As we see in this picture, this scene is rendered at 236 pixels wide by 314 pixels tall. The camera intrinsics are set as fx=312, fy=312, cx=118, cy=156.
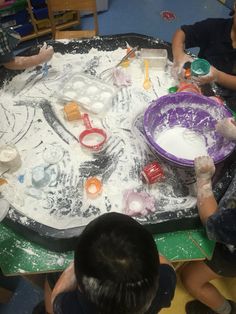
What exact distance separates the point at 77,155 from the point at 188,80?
736mm

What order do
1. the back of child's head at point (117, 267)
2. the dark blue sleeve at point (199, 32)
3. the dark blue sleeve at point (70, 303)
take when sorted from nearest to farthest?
the back of child's head at point (117, 267)
the dark blue sleeve at point (70, 303)
the dark blue sleeve at point (199, 32)

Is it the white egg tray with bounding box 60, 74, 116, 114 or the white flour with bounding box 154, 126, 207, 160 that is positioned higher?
the white egg tray with bounding box 60, 74, 116, 114

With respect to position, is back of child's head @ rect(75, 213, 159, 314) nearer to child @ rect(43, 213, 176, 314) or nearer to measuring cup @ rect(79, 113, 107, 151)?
child @ rect(43, 213, 176, 314)

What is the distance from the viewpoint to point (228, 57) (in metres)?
1.82

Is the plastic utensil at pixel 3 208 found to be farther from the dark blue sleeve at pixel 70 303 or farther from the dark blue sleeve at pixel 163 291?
the dark blue sleeve at pixel 163 291

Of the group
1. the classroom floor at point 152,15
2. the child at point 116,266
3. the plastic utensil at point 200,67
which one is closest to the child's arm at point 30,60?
the plastic utensil at point 200,67

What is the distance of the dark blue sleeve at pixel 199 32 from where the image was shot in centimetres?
184

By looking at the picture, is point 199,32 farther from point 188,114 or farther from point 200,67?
point 188,114

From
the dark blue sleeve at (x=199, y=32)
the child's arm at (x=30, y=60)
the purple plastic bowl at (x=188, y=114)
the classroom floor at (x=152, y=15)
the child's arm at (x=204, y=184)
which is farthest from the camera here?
the classroom floor at (x=152, y=15)

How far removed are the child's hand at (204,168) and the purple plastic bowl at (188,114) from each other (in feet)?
0.62

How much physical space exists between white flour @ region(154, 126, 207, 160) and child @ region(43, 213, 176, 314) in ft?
2.26

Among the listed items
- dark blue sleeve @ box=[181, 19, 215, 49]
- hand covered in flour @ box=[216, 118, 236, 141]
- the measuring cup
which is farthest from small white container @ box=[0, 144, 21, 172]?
dark blue sleeve @ box=[181, 19, 215, 49]

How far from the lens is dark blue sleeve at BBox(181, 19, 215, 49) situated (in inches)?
72.6

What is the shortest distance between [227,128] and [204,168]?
0.23 meters
